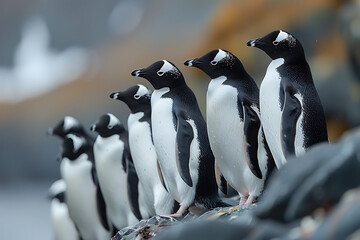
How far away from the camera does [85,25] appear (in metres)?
8.45

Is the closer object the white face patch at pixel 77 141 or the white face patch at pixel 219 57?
the white face patch at pixel 219 57

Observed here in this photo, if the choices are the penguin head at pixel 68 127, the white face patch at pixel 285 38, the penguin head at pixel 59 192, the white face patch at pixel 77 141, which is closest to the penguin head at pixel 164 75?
the white face patch at pixel 285 38

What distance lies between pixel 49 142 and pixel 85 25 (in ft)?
4.24

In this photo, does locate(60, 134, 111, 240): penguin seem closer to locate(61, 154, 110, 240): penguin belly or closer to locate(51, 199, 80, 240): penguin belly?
locate(61, 154, 110, 240): penguin belly

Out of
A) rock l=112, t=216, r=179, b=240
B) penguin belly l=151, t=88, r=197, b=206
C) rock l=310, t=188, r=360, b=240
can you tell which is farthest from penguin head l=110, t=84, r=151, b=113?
rock l=310, t=188, r=360, b=240


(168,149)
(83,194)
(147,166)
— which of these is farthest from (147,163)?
(83,194)

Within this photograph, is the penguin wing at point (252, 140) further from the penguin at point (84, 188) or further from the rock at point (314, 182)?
the penguin at point (84, 188)

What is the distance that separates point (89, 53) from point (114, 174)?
13.6ft

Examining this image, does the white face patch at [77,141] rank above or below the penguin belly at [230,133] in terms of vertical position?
above

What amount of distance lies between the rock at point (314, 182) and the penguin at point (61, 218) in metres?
3.06

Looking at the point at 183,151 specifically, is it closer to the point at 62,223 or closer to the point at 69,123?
the point at 69,123

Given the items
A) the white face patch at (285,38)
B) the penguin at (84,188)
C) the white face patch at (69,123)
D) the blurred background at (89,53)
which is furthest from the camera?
the blurred background at (89,53)

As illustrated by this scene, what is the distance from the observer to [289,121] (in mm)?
3148

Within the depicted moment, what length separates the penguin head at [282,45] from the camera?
11.0ft
